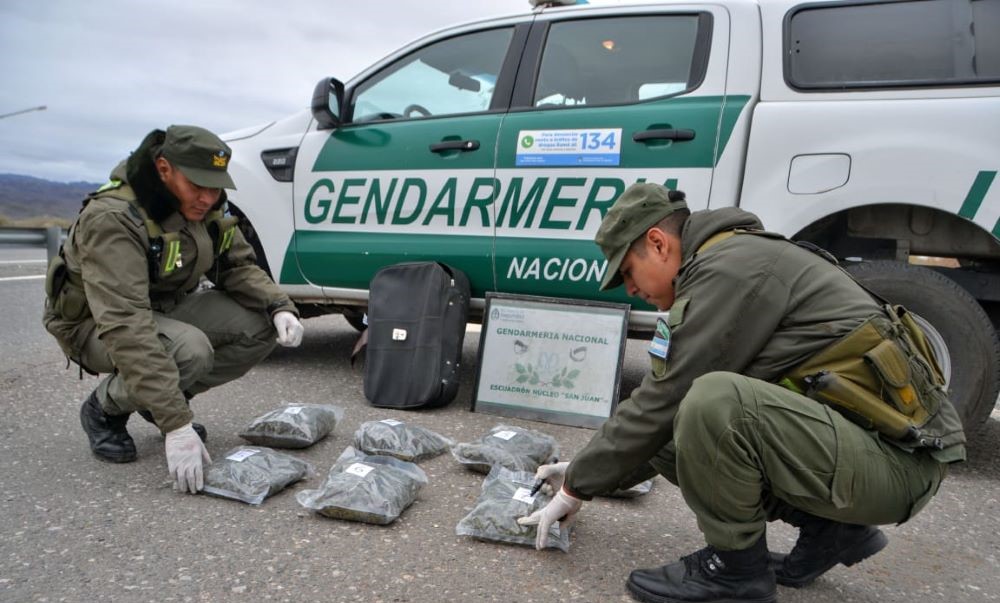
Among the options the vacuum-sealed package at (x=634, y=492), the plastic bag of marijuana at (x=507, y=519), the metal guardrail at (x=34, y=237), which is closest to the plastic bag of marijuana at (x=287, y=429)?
the plastic bag of marijuana at (x=507, y=519)

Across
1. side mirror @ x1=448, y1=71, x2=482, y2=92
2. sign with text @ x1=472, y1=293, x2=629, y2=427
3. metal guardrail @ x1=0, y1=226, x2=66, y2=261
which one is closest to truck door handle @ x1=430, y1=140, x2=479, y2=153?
side mirror @ x1=448, y1=71, x2=482, y2=92

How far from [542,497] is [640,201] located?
94 centimetres

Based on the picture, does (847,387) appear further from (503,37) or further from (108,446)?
(503,37)

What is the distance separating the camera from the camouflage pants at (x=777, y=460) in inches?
64.7

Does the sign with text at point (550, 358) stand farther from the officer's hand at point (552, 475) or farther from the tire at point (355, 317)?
the tire at point (355, 317)

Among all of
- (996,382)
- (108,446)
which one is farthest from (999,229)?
(108,446)

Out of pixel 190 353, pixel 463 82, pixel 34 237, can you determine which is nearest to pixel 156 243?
pixel 190 353

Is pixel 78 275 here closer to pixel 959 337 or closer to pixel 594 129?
pixel 594 129

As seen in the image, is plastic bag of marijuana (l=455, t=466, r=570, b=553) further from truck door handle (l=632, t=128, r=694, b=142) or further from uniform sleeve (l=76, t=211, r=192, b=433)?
truck door handle (l=632, t=128, r=694, b=142)

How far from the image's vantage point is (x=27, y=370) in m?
3.86

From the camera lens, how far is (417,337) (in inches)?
141

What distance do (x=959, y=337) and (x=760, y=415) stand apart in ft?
5.35

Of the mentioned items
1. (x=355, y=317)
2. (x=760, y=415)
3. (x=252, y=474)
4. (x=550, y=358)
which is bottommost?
(x=252, y=474)

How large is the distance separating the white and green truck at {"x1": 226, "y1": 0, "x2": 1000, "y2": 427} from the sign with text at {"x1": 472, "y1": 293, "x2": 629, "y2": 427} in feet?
0.29
